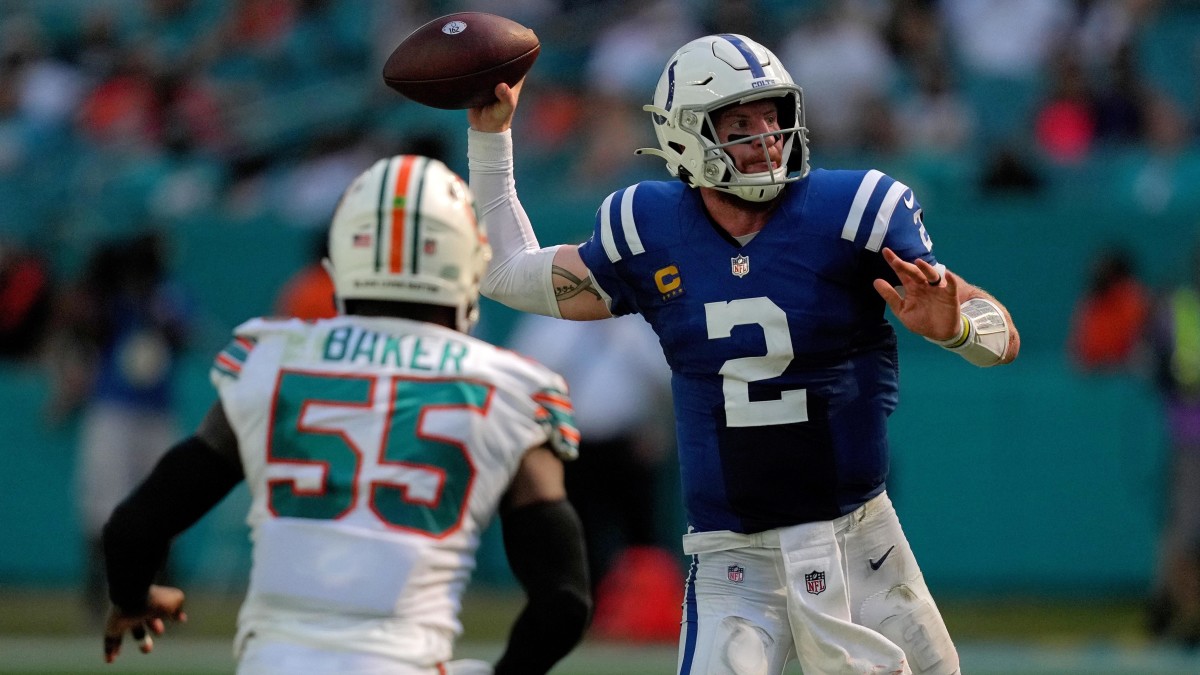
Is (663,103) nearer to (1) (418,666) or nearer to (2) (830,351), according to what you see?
(2) (830,351)

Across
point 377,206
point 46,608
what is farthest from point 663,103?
point 46,608

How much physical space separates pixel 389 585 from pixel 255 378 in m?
0.45

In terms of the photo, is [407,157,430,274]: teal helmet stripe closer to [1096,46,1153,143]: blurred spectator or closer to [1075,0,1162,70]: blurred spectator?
[1096,46,1153,143]: blurred spectator

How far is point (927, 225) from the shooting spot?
30.8ft

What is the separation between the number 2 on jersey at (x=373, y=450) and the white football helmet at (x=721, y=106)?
44.1 inches

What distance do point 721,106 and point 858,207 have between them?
1.36 feet

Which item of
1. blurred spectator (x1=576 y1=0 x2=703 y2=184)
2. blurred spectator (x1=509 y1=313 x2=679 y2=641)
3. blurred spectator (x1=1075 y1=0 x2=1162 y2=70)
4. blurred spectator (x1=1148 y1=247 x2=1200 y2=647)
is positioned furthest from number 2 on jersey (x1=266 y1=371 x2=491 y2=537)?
blurred spectator (x1=1075 y1=0 x2=1162 y2=70)

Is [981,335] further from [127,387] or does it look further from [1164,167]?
[1164,167]

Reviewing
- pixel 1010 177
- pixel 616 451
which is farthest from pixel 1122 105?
pixel 616 451

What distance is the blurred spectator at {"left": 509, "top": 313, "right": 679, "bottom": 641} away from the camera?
8523 mm

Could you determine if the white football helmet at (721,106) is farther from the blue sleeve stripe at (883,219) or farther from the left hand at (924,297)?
the left hand at (924,297)

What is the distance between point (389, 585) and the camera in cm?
308

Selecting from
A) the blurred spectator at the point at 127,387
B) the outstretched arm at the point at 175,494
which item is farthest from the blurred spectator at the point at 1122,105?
the outstretched arm at the point at 175,494

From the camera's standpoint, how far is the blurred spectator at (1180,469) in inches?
322
